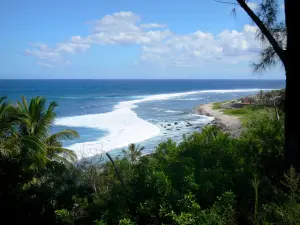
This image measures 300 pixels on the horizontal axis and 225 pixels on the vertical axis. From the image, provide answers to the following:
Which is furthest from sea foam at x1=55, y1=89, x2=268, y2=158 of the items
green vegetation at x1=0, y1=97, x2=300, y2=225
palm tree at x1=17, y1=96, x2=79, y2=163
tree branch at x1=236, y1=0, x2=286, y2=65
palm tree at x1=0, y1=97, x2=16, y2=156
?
tree branch at x1=236, y1=0, x2=286, y2=65

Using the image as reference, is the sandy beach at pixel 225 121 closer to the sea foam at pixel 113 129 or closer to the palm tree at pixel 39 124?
the sea foam at pixel 113 129

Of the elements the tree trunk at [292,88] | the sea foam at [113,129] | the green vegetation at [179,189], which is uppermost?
the tree trunk at [292,88]

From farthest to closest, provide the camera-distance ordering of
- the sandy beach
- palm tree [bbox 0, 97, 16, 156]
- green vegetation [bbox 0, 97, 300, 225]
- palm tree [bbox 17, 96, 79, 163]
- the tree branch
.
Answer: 1. the sandy beach
2. palm tree [bbox 17, 96, 79, 163]
3. palm tree [bbox 0, 97, 16, 156]
4. the tree branch
5. green vegetation [bbox 0, 97, 300, 225]

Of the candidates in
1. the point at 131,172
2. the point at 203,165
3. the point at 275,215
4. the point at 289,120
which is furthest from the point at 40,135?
the point at 275,215

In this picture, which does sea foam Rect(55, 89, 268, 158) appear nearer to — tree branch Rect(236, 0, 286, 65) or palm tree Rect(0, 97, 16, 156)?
palm tree Rect(0, 97, 16, 156)

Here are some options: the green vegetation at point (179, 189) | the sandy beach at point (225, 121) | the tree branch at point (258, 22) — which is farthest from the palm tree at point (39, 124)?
the sandy beach at point (225, 121)

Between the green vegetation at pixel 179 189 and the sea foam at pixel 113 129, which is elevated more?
the green vegetation at pixel 179 189
